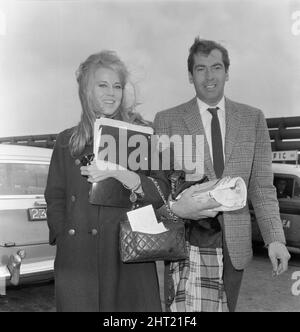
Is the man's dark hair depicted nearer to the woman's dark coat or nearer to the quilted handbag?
the woman's dark coat

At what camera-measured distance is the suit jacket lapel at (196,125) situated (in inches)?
65.9

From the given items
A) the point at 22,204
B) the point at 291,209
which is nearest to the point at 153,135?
the point at 22,204

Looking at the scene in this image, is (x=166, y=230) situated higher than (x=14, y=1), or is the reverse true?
(x=14, y=1)

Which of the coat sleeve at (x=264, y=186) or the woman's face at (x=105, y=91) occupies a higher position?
the woman's face at (x=105, y=91)

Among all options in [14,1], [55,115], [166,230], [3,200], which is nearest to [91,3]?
[14,1]

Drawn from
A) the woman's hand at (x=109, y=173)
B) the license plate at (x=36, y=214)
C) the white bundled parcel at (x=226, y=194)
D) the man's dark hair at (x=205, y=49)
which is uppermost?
the man's dark hair at (x=205, y=49)

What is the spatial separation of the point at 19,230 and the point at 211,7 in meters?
2.10

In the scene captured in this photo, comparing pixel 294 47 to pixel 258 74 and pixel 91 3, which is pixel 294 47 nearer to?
pixel 258 74

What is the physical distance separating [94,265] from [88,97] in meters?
0.62

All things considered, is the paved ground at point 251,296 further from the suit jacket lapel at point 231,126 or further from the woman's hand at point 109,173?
the woman's hand at point 109,173

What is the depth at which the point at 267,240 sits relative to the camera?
66.9 inches

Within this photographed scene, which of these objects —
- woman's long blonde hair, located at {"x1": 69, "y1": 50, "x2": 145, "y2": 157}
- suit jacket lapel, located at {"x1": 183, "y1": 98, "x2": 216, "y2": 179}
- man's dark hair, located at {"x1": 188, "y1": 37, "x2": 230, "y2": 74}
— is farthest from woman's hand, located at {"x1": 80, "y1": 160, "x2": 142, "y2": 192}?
man's dark hair, located at {"x1": 188, "y1": 37, "x2": 230, "y2": 74}

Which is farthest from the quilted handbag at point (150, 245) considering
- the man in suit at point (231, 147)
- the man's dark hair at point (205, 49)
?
the man's dark hair at point (205, 49)

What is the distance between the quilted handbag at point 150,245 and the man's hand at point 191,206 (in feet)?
0.21
